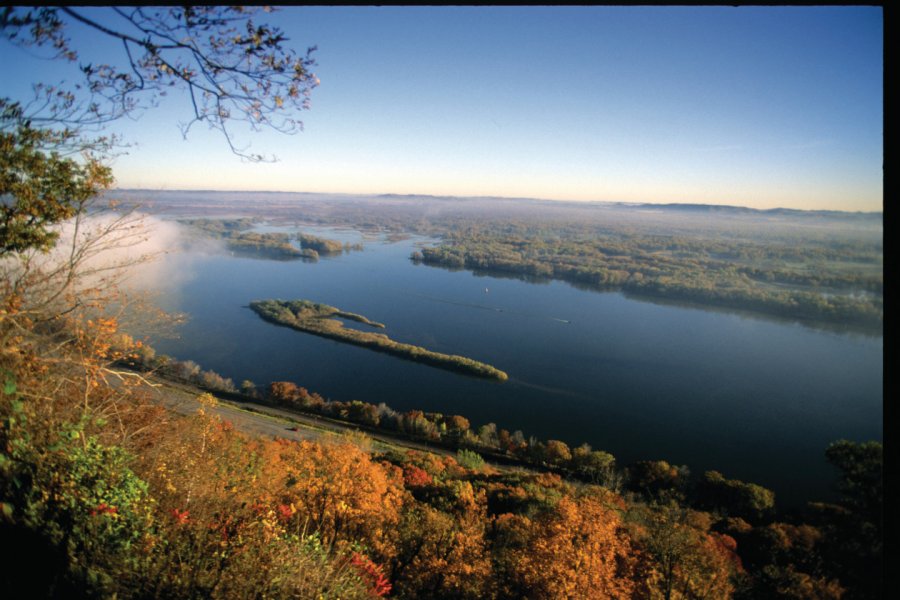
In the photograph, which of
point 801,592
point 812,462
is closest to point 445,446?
point 801,592

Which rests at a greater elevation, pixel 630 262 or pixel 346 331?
pixel 630 262

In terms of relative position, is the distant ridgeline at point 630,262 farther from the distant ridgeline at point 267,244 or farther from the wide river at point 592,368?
the distant ridgeline at point 267,244

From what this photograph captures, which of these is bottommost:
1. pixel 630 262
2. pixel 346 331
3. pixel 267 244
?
pixel 346 331

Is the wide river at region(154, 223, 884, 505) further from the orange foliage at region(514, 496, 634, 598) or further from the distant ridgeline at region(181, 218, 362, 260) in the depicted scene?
the distant ridgeline at region(181, 218, 362, 260)

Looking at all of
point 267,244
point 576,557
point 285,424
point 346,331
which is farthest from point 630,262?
point 267,244

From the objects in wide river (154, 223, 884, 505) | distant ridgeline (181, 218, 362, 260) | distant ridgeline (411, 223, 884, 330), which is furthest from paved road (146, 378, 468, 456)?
distant ridgeline (181, 218, 362, 260)

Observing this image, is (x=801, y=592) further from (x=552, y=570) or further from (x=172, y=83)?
(x=172, y=83)

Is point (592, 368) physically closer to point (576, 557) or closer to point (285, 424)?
point (285, 424)

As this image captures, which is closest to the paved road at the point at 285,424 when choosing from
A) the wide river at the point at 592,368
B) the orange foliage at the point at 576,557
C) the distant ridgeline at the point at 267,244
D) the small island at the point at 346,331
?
the wide river at the point at 592,368
